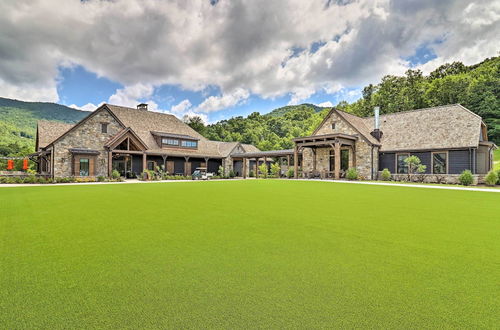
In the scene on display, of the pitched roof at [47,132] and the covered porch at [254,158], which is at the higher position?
the pitched roof at [47,132]

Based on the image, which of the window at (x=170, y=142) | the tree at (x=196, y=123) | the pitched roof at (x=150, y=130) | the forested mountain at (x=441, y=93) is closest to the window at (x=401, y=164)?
the forested mountain at (x=441, y=93)

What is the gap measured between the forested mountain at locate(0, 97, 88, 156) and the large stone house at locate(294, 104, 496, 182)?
42836mm

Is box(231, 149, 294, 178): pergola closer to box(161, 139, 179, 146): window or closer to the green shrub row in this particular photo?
box(161, 139, 179, 146): window

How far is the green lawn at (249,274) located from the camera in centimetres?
212

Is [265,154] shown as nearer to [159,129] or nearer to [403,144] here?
[159,129]

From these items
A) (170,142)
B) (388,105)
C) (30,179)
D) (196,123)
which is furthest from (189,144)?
(388,105)

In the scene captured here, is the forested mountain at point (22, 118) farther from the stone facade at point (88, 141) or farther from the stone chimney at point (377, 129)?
the stone chimney at point (377, 129)

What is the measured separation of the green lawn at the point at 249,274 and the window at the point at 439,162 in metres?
19.0

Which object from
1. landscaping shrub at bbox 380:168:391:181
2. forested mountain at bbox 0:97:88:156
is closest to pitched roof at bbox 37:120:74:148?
forested mountain at bbox 0:97:88:156

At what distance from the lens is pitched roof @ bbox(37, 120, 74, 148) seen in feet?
83.1

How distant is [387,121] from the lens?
27.1 metres

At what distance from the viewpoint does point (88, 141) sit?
24.9 m

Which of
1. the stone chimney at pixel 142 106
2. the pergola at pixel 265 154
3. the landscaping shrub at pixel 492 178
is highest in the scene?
the stone chimney at pixel 142 106

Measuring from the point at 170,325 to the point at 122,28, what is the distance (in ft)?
71.9
